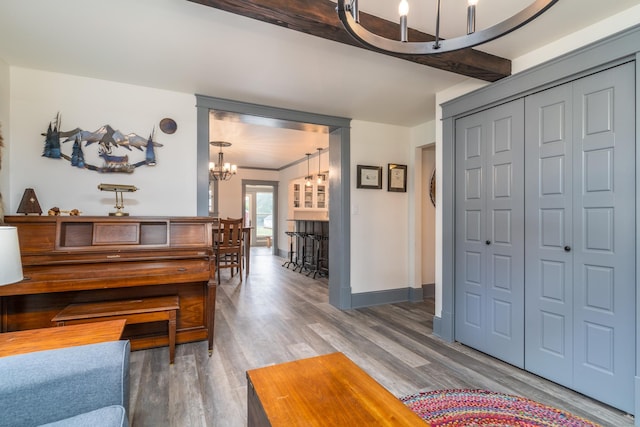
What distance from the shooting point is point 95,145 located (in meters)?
2.78

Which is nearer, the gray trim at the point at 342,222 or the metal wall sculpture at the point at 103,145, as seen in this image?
the metal wall sculpture at the point at 103,145

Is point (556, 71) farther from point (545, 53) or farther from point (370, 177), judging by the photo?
point (370, 177)

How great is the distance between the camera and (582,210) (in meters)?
2.08

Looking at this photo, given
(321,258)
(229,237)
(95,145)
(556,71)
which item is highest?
(556,71)

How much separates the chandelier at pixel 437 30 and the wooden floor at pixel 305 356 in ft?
6.82

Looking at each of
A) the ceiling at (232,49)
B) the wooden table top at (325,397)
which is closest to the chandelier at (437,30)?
the ceiling at (232,49)

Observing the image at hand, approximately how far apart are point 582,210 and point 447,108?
1485 mm

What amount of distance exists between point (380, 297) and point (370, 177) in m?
1.64

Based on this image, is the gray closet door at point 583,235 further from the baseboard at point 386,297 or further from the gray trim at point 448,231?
the baseboard at point 386,297

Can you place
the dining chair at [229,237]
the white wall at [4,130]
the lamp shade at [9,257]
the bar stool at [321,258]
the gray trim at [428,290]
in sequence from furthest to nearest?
the bar stool at [321,258] → the dining chair at [229,237] → the gray trim at [428,290] → the white wall at [4,130] → the lamp shade at [9,257]

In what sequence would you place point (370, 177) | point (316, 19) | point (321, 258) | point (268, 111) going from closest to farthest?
point (316, 19)
point (268, 111)
point (370, 177)
point (321, 258)

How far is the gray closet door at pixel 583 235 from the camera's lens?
189 cm

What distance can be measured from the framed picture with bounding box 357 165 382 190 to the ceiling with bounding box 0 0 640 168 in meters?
0.97

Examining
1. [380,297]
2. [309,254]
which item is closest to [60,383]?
Result: [380,297]
